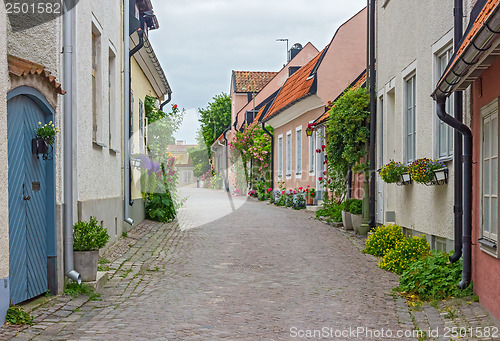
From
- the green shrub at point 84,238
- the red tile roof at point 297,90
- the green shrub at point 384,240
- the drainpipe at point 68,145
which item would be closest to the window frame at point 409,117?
the green shrub at point 384,240

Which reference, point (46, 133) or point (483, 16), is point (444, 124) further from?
point (46, 133)

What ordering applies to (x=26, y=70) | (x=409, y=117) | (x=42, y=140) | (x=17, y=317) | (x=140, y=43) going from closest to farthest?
(x=17, y=317)
(x=26, y=70)
(x=42, y=140)
(x=409, y=117)
(x=140, y=43)

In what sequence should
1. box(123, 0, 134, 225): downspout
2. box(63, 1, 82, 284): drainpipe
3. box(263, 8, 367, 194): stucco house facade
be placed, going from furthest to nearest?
box(263, 8, 367, 194): stucco house facade < box(123, 0, 134, 225): downspout < box(63, 1, 82, 284): drainpipe

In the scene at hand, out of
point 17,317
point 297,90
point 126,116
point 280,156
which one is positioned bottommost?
point 17,317

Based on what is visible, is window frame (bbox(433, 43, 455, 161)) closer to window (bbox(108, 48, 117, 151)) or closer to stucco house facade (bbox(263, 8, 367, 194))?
window (bbox(108, 48, 117, 151))

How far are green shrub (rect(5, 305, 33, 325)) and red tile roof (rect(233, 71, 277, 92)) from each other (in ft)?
129

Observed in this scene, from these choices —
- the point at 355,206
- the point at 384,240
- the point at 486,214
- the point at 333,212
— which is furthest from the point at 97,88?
the point at 333,212

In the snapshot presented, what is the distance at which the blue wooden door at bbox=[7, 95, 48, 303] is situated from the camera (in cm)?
606

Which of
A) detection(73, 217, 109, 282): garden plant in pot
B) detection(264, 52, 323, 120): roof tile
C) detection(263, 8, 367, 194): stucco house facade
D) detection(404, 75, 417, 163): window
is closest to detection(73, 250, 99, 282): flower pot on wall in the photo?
detection(73, 217, 109, 282): garden plant in pot

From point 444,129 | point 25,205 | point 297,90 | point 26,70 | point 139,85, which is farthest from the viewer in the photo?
point 297,90

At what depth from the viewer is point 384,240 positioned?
34.6 ft

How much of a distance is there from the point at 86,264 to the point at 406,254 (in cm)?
432

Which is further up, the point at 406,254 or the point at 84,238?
the point at 84,238

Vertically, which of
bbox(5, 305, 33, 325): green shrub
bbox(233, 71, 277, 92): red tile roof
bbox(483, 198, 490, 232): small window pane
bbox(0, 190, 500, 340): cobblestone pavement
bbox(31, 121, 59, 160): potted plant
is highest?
bbox(233, 71, 277, 92): red tile roof
